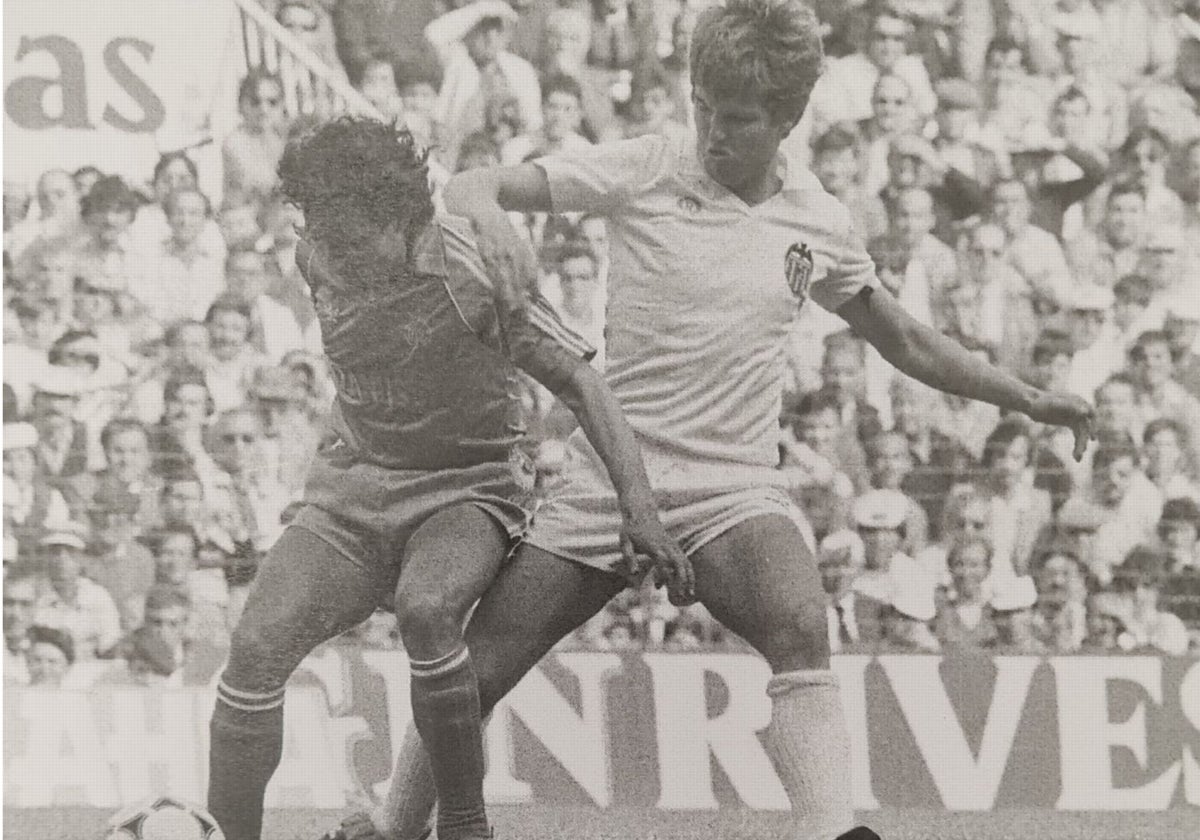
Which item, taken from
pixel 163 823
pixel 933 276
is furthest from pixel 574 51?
pixel 163 823

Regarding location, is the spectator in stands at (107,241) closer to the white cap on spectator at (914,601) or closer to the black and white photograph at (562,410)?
the black and white photograph at (562,410)

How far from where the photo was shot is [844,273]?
1759mm

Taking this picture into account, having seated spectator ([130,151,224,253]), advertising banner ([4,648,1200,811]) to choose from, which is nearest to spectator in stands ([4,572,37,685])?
advertising banner ([4,648,1200,811])

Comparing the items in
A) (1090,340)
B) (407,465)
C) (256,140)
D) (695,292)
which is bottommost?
(407,465)

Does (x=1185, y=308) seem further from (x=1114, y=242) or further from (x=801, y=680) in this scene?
(x=801, y=680)

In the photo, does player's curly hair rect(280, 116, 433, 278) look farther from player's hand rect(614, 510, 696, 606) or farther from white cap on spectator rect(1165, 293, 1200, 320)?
white cap on spectator rect(1165, 293, 1200, 320)

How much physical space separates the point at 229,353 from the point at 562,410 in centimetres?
52

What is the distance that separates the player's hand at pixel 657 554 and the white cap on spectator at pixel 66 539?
0.85m

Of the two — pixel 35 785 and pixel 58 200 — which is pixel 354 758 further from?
pixel 58 200

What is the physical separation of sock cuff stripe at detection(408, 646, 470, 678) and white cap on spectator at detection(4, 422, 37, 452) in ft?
2.33

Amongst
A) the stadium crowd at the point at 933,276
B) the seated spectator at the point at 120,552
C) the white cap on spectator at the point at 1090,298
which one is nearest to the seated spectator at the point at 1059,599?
the stadium crowd at the point at 933,276

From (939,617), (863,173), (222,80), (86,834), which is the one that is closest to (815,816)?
(939,617)

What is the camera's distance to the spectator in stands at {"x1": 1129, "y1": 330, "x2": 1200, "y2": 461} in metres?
1.88

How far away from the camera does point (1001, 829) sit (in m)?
1.87
